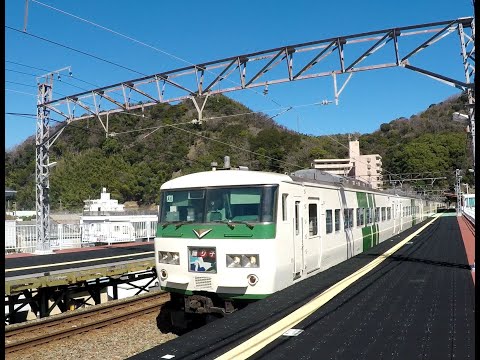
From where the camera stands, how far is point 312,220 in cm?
1016

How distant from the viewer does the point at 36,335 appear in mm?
9695

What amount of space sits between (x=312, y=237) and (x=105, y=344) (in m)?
4.79

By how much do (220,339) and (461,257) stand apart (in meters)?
9.64

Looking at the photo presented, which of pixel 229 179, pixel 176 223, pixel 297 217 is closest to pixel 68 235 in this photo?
pixel 176 223

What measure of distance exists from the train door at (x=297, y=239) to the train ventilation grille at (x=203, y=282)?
1.70 metres

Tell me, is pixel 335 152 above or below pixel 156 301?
above

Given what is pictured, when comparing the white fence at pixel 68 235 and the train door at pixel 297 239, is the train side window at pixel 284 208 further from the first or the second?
the white fence at pixel 68 235

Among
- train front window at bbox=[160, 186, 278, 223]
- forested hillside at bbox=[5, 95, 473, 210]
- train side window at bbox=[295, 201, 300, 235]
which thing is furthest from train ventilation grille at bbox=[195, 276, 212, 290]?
forested hillside at bbox=[5, 95, 473, 210]

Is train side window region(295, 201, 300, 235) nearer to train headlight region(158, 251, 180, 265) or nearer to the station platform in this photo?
the station platform

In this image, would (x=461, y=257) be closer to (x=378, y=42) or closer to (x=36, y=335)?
(x=378, y=42)

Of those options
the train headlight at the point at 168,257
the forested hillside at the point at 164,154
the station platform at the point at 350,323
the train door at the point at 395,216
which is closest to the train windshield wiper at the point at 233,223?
the train headlight at the point at 168,257

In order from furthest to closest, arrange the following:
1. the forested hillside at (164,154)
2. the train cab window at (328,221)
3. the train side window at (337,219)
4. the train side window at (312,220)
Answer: the forested hillside at (164,154), the train side window at (337,219), the train cab window at (328,221), the train side window at (312,220)

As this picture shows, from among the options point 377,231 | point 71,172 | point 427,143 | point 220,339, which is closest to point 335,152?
point 427,143

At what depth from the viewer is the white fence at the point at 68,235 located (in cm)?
2192
